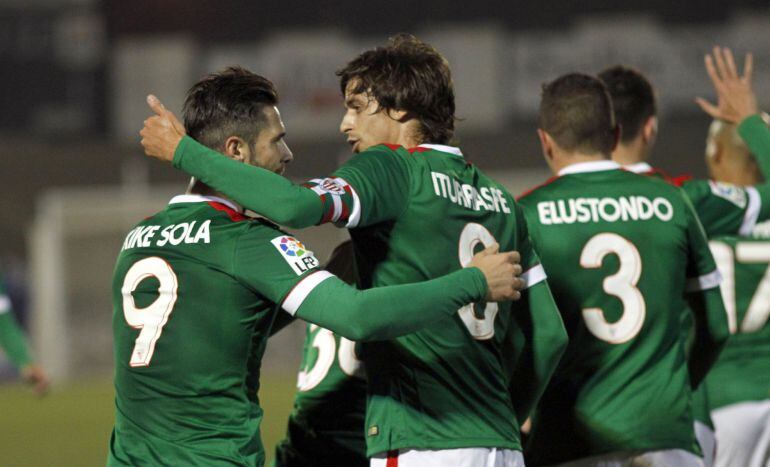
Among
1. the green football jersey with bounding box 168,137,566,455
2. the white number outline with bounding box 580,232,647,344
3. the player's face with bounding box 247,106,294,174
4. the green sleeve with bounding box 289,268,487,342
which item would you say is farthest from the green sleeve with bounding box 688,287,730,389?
the player's face with bounding box 247,106,294,174

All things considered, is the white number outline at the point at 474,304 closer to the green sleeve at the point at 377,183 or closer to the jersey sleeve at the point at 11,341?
the green sleeve at the point at 377,183

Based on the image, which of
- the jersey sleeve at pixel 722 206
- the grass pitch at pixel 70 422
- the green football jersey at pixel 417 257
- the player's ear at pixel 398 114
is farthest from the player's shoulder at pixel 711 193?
the grass pitch at pixel 70 422

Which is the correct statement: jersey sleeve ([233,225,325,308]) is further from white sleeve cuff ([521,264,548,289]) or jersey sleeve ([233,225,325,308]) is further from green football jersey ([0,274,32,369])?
green football jersey ([0,274,32,369])

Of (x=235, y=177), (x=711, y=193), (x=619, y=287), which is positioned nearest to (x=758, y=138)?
(x=711, y=193)

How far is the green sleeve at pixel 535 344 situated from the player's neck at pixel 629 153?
3.49ft

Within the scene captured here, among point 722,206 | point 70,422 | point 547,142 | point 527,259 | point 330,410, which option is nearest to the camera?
point 527,259

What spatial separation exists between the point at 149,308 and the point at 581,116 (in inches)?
66.2

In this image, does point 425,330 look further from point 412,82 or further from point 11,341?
point 11,341

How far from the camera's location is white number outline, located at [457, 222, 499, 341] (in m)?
3.46

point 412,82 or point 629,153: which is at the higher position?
point 412,82

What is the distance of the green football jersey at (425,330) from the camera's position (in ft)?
11.0

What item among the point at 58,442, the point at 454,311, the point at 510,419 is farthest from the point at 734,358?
the point at 58,442

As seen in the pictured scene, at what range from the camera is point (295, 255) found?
3.25 meters

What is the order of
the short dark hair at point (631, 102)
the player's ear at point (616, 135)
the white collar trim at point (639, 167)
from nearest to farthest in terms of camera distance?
1. the player's ear at point (616, 135)
2. the white collar trim at point (639, 167)
3. the short dark hair at point (631, 102)
